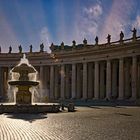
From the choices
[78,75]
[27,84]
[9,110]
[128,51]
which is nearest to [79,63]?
[78,75]

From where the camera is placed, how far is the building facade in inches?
2827

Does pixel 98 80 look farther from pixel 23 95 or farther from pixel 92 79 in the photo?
pixel 23 95

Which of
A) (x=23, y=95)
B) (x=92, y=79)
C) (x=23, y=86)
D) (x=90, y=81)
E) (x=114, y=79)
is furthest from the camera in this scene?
(x=92, y=79)

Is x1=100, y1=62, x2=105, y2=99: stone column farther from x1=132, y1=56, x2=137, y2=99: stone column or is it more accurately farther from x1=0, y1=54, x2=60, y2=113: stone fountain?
x1=0, y1=54, x2=60, y2=113: stone fountain

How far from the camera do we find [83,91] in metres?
81.6

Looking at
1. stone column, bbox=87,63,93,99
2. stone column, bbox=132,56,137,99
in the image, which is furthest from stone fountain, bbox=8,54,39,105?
stone column, bbox=87,63,93,99

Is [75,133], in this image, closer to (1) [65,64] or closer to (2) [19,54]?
(1) [65,64]

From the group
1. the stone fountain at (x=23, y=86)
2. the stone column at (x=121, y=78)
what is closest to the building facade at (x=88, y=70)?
the stone column at (x=121, y=78)

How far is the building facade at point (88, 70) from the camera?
7181 centimetres

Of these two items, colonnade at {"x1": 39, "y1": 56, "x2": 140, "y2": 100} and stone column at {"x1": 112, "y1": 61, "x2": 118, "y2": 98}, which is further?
stone column at {"x1": 112, "y1": 61, "x2": 118, "y2": 98}

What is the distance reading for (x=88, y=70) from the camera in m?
82.9

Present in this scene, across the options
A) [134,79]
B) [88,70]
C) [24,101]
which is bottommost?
[24,101]

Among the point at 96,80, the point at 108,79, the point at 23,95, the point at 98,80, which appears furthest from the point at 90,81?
the point at 23,95

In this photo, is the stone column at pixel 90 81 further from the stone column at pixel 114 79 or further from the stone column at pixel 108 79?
the stone column at pixel 108 79
